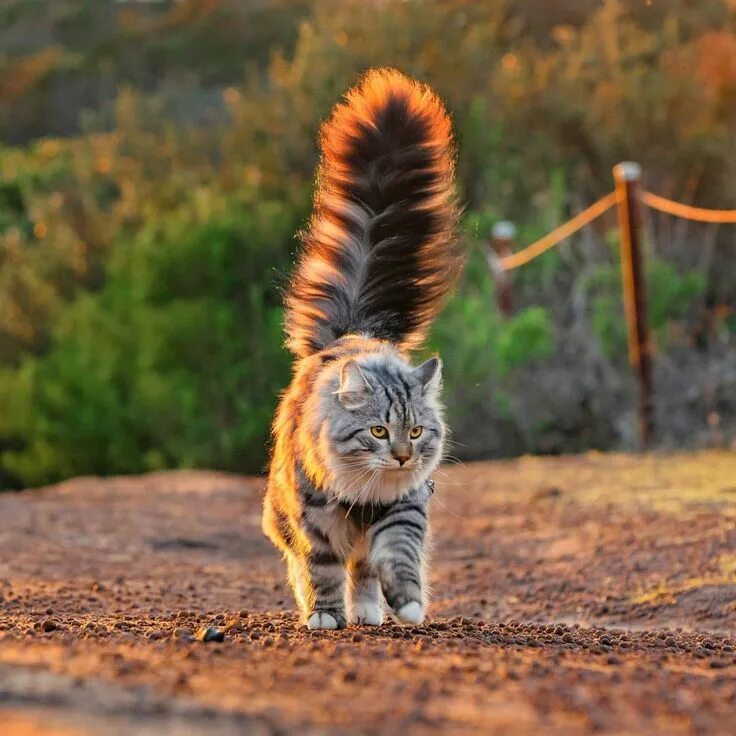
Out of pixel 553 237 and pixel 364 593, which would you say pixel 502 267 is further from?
pixel 364 593

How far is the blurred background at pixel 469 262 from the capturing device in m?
14.9

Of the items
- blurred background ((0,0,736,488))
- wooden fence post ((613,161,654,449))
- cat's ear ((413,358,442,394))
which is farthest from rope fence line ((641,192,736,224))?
cat's ear ((413,358,442,394))

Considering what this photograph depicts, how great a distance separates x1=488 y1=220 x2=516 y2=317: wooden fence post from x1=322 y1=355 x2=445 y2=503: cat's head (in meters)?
9.91

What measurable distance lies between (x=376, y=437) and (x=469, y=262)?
1072 centimetres

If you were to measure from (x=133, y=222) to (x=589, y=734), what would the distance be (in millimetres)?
15463

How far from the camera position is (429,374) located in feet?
18.8

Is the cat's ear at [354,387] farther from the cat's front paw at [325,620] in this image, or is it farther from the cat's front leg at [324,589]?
the cat's front paw at [325,620]

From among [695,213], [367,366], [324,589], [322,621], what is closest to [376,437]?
[367,366]

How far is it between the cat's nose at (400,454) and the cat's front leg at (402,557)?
0.23 m

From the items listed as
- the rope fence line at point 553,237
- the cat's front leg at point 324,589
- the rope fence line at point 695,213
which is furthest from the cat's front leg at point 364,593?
the rope fence line at point 553,237

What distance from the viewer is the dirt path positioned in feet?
11.2

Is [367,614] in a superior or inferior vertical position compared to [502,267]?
inferior

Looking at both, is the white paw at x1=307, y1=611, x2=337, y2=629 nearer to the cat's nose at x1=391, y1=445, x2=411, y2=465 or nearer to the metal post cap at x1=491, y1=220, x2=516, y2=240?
the cat's nose at x1=391, y1=445, x2=411, y2=465

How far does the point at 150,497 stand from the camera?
1202 centimetres
